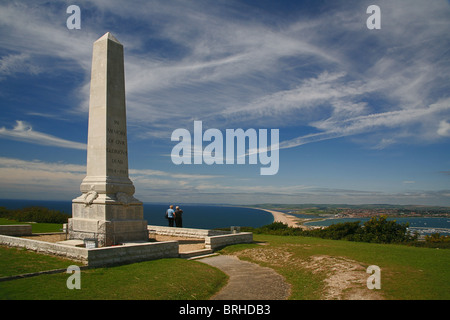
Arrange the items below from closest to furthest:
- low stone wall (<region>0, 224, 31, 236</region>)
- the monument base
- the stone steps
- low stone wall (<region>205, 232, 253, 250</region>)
Answer: the stone steps < the monument base < low stone wall (<region>205, 232, 253, 250</region>) < low stone wall (<region>0, 224, 31, 236</region>)

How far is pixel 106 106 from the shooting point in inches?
570

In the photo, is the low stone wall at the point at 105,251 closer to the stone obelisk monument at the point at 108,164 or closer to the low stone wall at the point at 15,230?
the stone obelisk monument at the point at 108,164

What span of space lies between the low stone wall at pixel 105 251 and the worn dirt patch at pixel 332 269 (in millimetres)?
3608

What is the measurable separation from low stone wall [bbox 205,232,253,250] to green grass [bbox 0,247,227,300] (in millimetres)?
3285

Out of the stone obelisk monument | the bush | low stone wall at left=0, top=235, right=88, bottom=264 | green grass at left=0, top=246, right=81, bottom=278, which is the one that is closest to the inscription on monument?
the stone obelisk monument

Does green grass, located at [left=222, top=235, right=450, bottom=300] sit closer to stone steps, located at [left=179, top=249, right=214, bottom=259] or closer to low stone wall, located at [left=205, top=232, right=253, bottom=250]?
low stone wall, located at [left=205, top=232, right=253, bottom=250]

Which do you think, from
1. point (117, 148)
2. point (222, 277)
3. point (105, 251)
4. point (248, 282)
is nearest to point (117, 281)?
point (105, 251)

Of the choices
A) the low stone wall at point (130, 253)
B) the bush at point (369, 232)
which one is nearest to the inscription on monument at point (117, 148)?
the low stone wall at point (130, 253)

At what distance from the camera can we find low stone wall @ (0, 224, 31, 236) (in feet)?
52.8

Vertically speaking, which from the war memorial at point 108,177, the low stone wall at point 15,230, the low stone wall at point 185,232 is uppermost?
the war memorial at point 108,177

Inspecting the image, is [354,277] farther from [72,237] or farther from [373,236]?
[72,237]

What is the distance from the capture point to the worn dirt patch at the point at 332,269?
7.61 meters

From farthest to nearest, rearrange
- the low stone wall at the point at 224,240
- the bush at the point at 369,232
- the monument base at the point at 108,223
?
1. the bush at the point at 369,232
2. the low stone wall at the point at 224,240
3. the monument base at the point at 108,223
